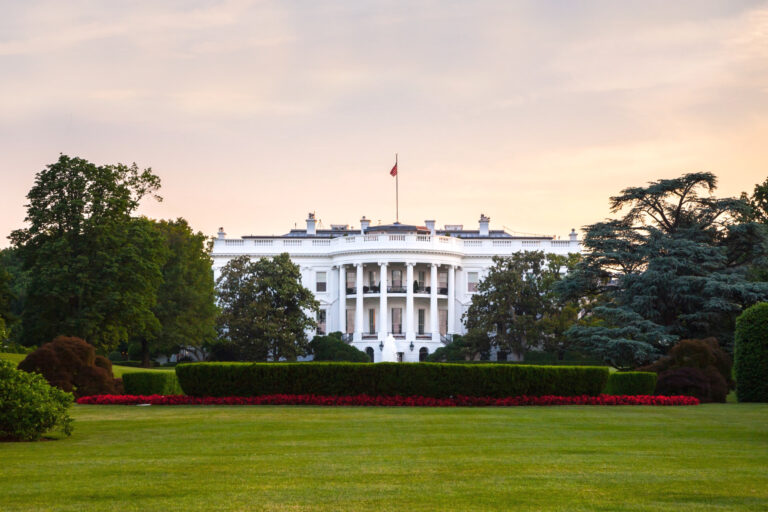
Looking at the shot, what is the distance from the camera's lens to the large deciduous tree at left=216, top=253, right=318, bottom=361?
62750 mm

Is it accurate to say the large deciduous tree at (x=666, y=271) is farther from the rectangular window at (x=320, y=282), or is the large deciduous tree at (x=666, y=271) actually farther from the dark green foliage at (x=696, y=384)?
the rectangular window at (x=320, y=282)

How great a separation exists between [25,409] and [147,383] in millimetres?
14086

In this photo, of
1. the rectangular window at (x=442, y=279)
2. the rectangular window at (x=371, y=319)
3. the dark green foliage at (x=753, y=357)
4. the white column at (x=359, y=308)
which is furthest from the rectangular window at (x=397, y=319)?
the dark green foliage at (x=753, y=357)

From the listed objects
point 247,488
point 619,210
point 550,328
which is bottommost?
point 247,488

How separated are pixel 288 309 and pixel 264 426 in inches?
1866

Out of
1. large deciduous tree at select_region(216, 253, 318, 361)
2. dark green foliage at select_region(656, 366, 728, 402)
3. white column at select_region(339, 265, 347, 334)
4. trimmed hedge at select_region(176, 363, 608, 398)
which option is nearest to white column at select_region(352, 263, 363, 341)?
white column at select_region(339, 265, 347, 334)

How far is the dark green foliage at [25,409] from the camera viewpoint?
15703 millimetres

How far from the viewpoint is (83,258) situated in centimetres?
4141

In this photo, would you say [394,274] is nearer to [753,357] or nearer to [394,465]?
[753,357]

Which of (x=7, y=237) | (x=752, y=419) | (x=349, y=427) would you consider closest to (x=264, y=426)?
(x=349, y=427)

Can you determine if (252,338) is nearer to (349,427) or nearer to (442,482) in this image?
(349,427)

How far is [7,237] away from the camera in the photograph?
144ft

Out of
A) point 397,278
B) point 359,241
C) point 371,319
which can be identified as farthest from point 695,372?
point 397,278

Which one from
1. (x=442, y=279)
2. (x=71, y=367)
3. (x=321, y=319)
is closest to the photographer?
(x=71, y=367)
